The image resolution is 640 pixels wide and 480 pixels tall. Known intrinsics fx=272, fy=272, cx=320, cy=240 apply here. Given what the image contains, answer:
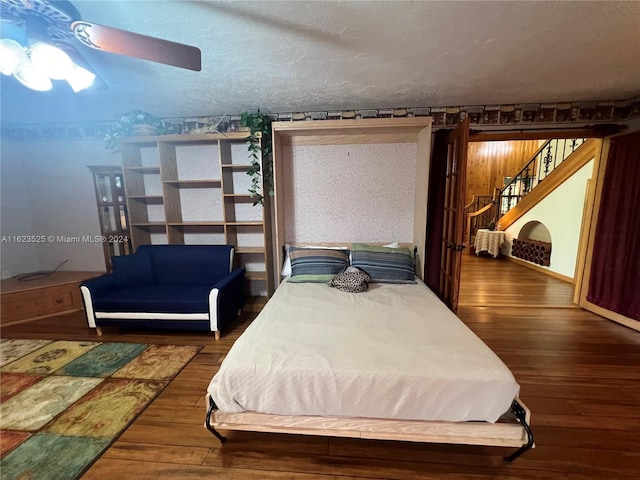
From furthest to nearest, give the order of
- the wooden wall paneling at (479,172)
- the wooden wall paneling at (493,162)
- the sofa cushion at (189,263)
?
1. the wooden wall paneling at (479,172)
2. the wooden wall paneling at (493,162)
3. the sofa cushion at (189,263)

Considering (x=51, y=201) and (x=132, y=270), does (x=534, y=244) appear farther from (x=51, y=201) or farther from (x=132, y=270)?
(x=51, y=201)

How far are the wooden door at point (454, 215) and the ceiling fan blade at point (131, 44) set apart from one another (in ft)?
7.03

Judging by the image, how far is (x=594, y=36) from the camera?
161 cm

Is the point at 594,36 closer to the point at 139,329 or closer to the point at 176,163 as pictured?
the point at 176,163

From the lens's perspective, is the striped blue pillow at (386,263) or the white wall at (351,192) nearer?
the striped blue pillow at (386,263)

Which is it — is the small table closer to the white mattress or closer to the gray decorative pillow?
the gray decorative pillow

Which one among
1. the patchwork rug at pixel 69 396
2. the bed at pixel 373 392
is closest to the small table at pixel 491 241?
the bed at pixel 373 392

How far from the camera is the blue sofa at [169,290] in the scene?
256cm

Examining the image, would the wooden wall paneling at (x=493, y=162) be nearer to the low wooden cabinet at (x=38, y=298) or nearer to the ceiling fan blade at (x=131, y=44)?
the ceiling fan blade at (x=131, y=44)

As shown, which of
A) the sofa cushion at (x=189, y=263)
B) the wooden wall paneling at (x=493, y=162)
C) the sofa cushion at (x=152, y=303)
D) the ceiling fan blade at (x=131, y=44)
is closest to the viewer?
the ceiling fan blade at (x=131, y=44)

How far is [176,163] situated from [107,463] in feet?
9.42

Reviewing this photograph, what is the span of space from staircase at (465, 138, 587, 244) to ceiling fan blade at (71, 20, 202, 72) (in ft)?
20.7

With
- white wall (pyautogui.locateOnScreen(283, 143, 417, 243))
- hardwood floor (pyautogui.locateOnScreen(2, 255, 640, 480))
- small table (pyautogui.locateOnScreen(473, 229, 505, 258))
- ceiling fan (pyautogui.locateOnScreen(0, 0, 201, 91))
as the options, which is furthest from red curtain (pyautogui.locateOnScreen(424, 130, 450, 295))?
small table (pyautogui.locateOnScreen(473, 229, 505, 258))

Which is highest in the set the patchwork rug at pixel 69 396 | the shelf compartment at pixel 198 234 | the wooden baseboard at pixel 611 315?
the shelf compartment at pixel 198 234
